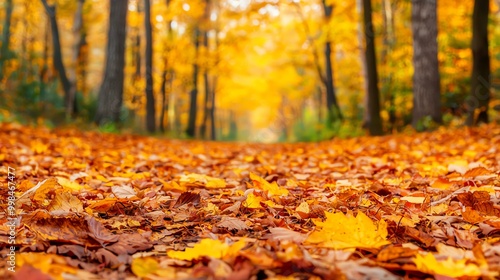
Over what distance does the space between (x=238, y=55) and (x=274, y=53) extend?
5.48ft

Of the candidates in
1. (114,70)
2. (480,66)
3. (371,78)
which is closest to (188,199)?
(480,66)

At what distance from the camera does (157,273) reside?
1.30 meters

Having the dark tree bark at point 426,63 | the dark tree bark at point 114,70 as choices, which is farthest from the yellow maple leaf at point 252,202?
the dark tree bark at point 114,70

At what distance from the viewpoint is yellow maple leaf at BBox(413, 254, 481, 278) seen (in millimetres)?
1280

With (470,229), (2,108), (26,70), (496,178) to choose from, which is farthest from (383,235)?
(26,70)

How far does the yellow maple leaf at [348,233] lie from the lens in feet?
5.04

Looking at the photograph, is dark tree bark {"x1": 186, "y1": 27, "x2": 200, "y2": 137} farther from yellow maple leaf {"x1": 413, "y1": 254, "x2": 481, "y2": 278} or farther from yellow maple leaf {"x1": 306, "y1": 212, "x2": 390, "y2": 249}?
yellow maple leaf {"x1": 413, "y1": 254, "x2": 481, "y2": 278}

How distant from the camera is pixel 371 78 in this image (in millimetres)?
10055

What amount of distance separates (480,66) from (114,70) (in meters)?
7.48

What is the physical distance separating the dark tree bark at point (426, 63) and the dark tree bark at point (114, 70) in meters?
6.39

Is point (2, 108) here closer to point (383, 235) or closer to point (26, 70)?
point (26, 70)

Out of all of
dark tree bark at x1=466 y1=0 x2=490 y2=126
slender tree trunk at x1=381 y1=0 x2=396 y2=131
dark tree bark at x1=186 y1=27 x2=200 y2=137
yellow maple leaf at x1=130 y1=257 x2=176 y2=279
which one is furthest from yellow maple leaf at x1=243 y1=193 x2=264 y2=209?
dark tree bark at x1=186 y1=27 x2=200 y2=137

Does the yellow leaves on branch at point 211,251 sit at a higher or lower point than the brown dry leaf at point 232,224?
higher

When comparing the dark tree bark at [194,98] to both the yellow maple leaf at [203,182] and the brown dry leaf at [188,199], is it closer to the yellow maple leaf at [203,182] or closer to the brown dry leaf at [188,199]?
the yellow maple leaf at [203,182]
